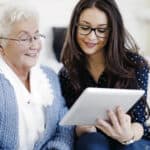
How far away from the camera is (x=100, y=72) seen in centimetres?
160

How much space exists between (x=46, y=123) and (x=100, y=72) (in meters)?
0.33

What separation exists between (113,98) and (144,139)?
32 cm

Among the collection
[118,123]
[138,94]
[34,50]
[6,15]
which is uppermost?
[6,15]

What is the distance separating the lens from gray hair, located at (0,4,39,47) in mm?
1337

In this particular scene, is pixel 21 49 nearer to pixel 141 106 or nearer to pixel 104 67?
pixel 104 67

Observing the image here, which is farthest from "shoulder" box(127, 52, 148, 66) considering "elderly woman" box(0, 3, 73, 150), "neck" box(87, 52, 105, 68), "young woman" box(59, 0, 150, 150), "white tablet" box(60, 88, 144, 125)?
"elderly woman" box(0, 3, 73, 150)

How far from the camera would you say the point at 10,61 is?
1.39 metres

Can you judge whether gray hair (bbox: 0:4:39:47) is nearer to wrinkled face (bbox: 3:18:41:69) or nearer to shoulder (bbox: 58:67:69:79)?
wrinkled face (bbox: 3:18:41:69)

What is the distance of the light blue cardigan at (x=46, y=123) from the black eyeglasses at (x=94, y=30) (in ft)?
0.68

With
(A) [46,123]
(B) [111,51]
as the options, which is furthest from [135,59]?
(A) [46,123]

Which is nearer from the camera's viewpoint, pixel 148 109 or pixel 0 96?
pixel 0 96

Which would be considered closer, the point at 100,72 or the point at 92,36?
the point at 92,36

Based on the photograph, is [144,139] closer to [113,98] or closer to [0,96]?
[113,98]

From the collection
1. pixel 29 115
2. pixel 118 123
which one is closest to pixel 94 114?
pixel 118 123
